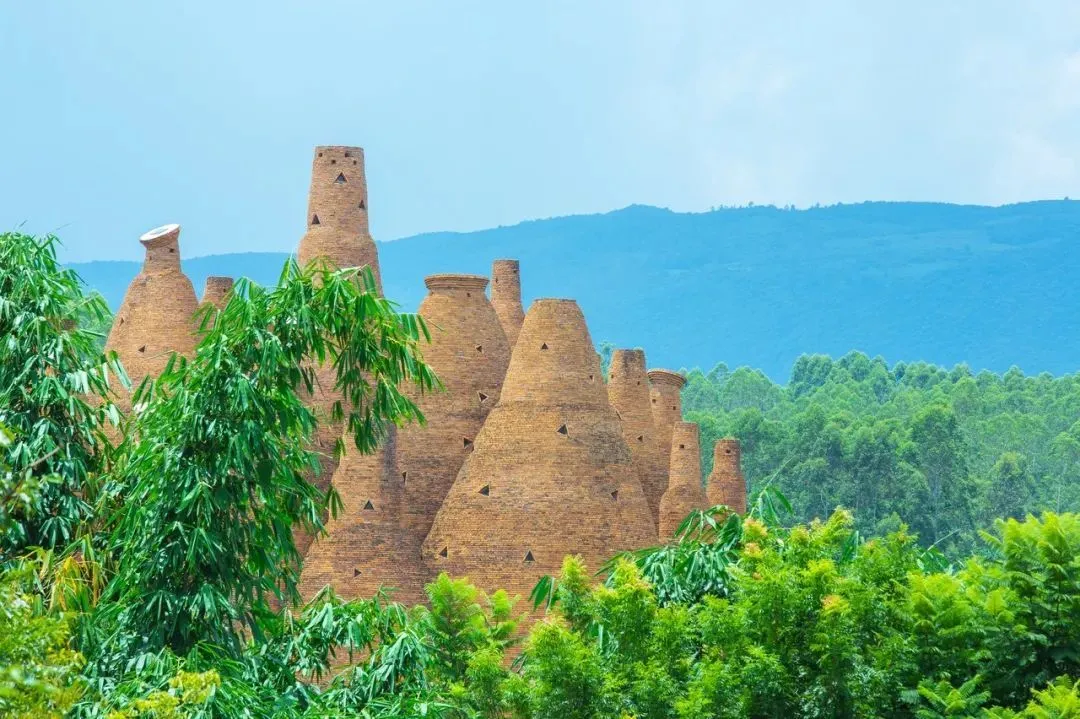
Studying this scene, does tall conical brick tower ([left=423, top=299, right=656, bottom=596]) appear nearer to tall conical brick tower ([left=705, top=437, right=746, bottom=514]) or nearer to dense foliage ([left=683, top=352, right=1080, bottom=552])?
tall conical brick tower ([left=705, top=437, right=746, bottom=514])

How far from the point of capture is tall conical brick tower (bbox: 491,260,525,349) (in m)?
37.9

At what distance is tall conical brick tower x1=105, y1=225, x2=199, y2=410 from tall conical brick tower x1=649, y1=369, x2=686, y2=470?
29.0ft

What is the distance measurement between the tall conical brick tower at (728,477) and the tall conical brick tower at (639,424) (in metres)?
1.65

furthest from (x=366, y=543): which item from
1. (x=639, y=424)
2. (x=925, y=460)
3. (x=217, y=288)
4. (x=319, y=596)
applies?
(x=925, y=460)

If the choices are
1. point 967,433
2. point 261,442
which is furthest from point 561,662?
point 967,433

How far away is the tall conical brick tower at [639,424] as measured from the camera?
37.5 m

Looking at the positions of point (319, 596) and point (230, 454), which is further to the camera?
point (319, 596)

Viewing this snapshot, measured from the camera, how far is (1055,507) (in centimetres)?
8975

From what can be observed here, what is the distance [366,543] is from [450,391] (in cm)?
381

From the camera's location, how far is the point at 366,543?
102 ft

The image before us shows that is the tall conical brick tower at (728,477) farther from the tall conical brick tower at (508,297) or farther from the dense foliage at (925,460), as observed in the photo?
the dense foliage at (925,460)

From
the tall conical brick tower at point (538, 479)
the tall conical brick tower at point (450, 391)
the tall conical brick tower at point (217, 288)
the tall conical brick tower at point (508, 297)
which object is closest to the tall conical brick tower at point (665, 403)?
the tall conical brick tower at point (508, 297)

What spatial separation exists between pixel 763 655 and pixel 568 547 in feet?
38.2

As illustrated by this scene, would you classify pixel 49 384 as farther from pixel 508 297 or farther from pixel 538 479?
pixel 508 297
